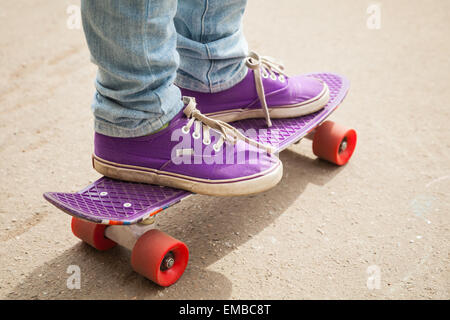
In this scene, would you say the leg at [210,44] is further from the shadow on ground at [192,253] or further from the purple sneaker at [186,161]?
the shadow on ground at [192,253]

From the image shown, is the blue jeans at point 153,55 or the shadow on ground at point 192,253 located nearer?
the blue jeans at point 153,55

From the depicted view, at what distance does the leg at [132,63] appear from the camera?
4.28 ft

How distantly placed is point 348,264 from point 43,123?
5.22 ft

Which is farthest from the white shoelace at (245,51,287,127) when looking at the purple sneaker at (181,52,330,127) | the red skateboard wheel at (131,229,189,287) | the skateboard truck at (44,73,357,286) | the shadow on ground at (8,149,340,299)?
the red skateboard wheel at (131,229,189,287)

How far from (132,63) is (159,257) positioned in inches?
22.2

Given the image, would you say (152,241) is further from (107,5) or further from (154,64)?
(107,5)

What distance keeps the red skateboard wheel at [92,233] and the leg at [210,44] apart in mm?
591

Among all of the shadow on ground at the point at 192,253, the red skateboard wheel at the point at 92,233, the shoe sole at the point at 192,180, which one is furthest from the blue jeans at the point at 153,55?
the shadow on ground at the point at 192,253

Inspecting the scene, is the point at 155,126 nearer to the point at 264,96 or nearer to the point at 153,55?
the point at 153,55

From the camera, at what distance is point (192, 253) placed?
1643 millimetres

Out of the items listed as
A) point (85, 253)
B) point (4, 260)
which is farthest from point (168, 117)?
point (4, 260)

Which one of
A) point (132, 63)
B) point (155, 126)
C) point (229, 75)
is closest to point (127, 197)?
point (155, 126)

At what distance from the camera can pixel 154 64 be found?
1396mm

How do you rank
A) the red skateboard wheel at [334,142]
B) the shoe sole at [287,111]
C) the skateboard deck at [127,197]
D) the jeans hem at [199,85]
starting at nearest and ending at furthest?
the skateboard deck at [127,197] → the jeans hem at [199,85] → the shoe sole at [287,111] → the red skateboard wheel at [334,142]
